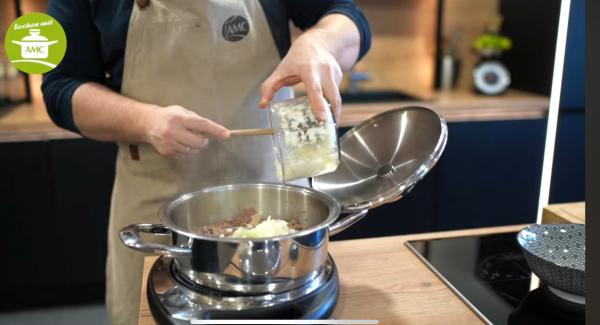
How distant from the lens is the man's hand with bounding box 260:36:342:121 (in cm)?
83

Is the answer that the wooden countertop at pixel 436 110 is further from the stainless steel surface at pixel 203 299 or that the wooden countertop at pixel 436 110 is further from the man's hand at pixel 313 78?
the stainless steel surface at pixel 203 299

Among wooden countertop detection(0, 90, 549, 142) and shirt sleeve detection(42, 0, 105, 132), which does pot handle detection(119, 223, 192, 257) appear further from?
wooden countertop detection(0, 90, 549, 142)

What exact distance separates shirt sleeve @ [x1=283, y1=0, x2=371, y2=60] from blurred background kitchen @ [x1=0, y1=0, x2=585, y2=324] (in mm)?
868

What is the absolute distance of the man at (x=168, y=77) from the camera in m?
1.03

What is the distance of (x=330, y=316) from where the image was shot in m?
0.71

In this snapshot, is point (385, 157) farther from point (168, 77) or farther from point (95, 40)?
point (95, 40)

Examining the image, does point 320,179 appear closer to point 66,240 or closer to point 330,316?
point 330,316

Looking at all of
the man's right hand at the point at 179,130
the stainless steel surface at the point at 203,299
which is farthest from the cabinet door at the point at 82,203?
the stainless steel surface at the point at 203,299

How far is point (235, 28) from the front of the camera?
1.07 meters

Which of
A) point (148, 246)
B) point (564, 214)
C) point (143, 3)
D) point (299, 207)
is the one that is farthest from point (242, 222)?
point (564, 214)

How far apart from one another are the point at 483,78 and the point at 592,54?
208cm

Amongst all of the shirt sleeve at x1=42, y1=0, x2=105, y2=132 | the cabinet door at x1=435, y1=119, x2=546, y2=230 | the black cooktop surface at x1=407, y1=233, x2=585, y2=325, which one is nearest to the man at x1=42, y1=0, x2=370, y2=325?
the shirt sleeve at x1=42, y1=0, x2=105, y2=132

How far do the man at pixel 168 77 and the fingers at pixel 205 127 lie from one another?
0.12 metres

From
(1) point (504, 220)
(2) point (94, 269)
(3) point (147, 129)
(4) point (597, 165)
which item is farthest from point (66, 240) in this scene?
(4) point (597, 165)
